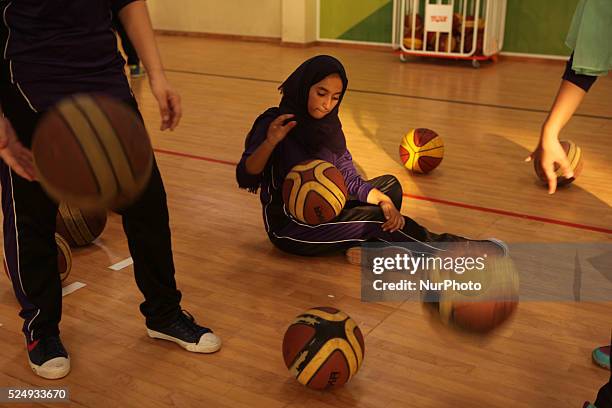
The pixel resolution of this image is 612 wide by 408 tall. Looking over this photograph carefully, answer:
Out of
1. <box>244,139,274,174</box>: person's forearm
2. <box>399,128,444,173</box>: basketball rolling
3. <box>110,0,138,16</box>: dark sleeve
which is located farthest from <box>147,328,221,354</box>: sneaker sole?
<box>399,128,444,173</box>: basketball rolling

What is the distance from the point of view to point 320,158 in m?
3.13

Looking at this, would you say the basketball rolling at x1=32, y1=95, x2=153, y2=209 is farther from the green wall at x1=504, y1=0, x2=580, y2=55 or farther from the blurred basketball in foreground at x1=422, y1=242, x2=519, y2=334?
the green wall at x1=504, y1=0, x2=580, y2=55

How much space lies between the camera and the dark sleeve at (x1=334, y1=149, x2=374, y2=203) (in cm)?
308

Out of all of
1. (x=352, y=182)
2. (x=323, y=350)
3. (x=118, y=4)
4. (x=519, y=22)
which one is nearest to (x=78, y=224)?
(x=352, y=182)

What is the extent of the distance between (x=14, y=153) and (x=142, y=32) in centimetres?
51

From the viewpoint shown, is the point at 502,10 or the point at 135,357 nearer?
the point at 135,357

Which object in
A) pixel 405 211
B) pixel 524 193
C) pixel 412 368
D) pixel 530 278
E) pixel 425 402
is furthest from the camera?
pixel 524 193

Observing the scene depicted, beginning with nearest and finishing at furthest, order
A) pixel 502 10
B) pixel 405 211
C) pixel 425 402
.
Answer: pixel 425 402, pixel 405 211, pixel 502 10

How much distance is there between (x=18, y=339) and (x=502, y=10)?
6.90m

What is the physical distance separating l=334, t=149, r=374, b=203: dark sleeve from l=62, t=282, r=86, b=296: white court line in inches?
45.6

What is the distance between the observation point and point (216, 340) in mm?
2412

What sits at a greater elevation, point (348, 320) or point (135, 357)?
point (348, 320)

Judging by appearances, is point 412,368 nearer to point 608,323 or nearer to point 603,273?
point 608,323

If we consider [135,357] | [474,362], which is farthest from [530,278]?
[135,357]
